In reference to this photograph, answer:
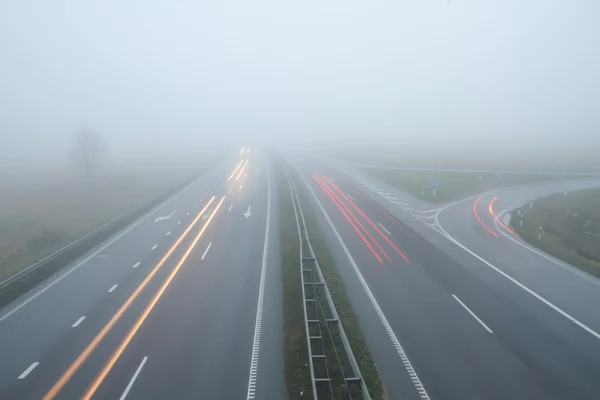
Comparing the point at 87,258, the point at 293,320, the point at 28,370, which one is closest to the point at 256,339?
the point at 293,320

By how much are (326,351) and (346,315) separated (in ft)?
10.3

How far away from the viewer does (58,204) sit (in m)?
47.3

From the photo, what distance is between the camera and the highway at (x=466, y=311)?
1392cm

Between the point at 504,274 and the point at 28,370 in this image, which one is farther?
the point at 504,274

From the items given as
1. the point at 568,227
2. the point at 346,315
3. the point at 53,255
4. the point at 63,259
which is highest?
the point at 53,255

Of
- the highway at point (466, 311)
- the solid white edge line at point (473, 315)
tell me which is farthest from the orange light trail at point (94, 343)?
the solid white edge line at point (473, 315)

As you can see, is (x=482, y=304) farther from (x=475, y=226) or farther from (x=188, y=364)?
(x=475, y=226)

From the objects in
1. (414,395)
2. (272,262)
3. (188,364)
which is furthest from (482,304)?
(188,364)

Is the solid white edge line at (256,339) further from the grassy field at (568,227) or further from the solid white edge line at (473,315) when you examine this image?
the grassy field at (568,227)

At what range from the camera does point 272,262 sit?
26391 millimetres

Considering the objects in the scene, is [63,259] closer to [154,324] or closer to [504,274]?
[154,324]

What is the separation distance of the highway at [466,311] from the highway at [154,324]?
5.18m

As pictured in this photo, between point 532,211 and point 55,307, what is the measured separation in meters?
44.7

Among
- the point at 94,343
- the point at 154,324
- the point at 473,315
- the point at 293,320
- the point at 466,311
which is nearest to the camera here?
the point at 94,343
